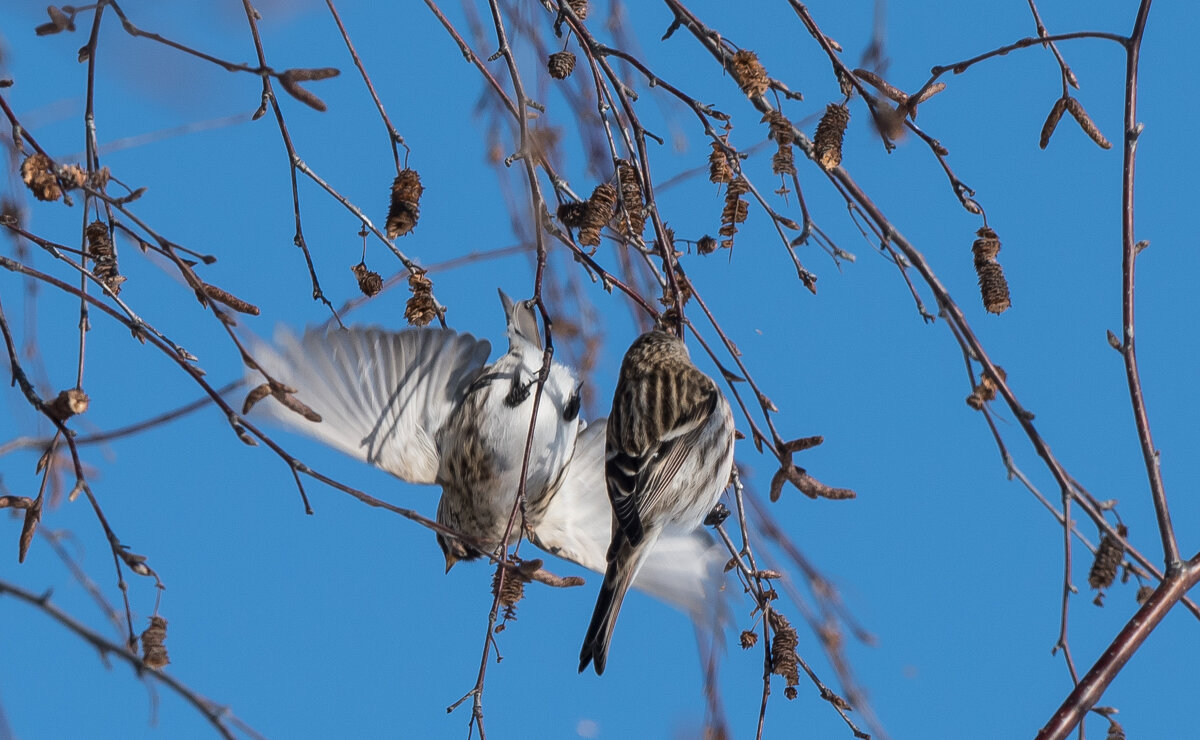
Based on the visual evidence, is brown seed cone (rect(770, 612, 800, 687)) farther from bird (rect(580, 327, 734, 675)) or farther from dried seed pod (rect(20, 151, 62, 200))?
dried seed pod (rect(20, 151, 62, 200))

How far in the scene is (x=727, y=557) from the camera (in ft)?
8.43

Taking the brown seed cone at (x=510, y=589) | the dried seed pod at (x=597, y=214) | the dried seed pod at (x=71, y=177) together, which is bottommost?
the brown seed cone at (x=510, y=589)

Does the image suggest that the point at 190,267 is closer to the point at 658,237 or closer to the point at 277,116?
the point at 277,116

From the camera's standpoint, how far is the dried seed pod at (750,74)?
1676 millimetres

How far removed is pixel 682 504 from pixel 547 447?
321mm

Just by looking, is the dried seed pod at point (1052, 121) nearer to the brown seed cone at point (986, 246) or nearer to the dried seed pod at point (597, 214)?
the brown seed cone at point (986, 246)

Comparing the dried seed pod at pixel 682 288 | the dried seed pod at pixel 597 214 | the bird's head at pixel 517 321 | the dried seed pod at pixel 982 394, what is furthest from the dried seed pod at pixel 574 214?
the bird's head at pixel 517 321

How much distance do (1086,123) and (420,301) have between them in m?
0.94

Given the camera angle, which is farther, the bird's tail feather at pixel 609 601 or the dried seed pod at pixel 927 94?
the bird's tail feather at pixel 609 601

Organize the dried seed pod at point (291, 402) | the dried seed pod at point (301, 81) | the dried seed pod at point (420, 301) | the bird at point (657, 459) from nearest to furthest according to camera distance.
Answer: the dried seed pod at point (301, 81) → the dried seed pod at point (291, 402) → the dried seed pod at point (420, 301) → the bird at point (657, 459)

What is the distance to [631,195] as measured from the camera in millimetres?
1819

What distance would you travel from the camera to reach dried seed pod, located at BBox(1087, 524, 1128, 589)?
164cm

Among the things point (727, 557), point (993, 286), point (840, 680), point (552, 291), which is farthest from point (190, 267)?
point (727, 557)

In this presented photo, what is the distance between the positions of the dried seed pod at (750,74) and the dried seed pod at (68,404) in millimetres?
887
